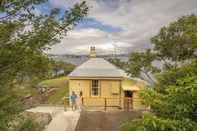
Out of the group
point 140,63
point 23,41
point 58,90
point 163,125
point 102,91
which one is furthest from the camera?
point 58,90

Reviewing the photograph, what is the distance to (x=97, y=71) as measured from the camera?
102ft

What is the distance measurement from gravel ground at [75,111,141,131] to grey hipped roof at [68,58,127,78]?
6.13 meters

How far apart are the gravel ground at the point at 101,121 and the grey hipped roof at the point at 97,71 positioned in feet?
20.1

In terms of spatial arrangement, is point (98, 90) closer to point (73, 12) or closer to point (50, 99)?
→ point (50, 99)

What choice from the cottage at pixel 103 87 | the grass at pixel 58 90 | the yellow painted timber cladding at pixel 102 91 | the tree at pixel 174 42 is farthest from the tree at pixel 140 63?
the grass at pixel 58 90

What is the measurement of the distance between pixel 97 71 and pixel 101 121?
380 inches

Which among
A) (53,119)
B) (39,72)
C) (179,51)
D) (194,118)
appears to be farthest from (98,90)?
(194,118)

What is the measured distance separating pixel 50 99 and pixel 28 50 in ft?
108

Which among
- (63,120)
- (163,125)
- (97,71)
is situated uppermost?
(163,125)

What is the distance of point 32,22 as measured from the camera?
23.9ft

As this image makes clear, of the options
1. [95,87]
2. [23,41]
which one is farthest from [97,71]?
[23,41]

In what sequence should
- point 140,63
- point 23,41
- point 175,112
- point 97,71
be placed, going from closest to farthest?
1. point 175,112
2. point 23,41
3. point 140,63
4. point 97,71

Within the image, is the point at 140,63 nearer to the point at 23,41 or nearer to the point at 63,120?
the point at 63,120

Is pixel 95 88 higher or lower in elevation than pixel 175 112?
lower
